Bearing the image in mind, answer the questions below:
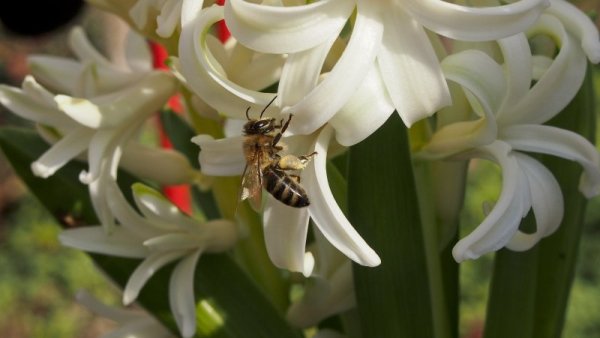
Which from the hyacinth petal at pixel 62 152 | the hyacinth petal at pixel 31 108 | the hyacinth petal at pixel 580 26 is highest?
the hyacinth petal at pixel 580 26

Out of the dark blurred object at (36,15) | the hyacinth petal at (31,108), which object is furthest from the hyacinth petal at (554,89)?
the dark blurred object at (36,15)

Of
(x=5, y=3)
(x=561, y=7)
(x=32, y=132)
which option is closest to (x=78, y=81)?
→ (x=32, y=132)

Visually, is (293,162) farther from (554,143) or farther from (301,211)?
Answer: (554,143)

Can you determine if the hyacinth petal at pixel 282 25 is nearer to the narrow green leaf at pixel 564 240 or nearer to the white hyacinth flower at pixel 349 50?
the white hyacinth flower at pixel 349 50

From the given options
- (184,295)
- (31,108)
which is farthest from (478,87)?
(31,108)

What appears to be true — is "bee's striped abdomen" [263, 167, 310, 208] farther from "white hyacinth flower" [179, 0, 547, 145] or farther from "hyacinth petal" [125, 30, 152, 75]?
"hyacinth petal" [125, 30, 152, 75]

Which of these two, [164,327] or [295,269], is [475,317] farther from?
[295,269]

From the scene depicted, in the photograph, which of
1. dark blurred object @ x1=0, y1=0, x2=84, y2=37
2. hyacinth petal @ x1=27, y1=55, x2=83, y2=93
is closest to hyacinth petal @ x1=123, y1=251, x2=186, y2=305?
hyacinth petal @ x1=27, y1=55, x2=83, y2=93
